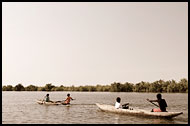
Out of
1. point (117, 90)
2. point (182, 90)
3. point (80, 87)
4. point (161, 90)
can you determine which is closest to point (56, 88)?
point (80, 87)

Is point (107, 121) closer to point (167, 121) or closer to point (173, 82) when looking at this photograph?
point (167, 121)

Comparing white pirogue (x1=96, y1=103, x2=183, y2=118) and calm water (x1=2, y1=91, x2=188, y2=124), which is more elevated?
white pirogue (x1=96, y1=103, x2=183, y2=118)

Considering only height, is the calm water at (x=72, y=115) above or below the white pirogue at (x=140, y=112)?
below

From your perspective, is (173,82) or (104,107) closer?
(104,107)

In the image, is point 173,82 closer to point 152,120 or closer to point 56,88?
point 56,88

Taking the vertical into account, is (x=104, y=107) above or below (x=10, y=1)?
below

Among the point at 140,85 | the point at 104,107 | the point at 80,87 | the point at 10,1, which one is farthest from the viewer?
the point at 80,87

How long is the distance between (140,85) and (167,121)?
79.9 metres

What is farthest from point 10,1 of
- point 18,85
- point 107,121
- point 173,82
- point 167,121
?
point 18,85

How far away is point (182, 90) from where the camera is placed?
295ft

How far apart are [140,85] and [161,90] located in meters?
7.76

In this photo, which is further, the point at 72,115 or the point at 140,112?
the point at 72,115

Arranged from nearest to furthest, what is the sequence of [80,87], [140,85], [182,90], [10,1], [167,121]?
[167,121] < [10,1] < [182,90] < [140,85] < [80,87]

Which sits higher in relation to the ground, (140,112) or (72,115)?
(140,112)
